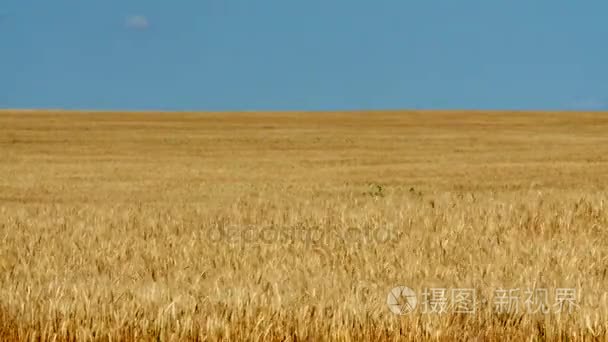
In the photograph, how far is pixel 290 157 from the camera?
38.6 m

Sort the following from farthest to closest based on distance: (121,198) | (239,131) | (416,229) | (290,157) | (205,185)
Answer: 1. (239,131)
2. (290,157)
3. (205,185)
4. (121,198)
5. (416,229)

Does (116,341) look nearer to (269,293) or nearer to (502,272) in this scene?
(269,293)

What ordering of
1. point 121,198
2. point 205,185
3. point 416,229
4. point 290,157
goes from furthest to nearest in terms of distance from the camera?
point 290,157, point 205,185, point 121,198, point 416,229

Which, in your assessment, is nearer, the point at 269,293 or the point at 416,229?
the point at 269,293

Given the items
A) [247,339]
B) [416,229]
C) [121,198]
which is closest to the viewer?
[247,339]

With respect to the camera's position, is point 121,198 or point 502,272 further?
point 121,198

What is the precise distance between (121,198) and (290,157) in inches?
688

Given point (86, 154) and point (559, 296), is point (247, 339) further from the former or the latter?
point (86, 154)

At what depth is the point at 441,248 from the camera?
7.80 metres

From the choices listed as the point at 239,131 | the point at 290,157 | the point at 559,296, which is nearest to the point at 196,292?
the point at 559,296

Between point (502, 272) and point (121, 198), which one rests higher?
point (502, 272)

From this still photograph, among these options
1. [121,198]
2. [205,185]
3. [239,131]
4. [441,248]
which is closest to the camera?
[441,248]

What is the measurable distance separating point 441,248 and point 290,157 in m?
30.8

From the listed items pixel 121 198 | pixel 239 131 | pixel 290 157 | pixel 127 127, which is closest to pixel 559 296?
pixel 121 198
